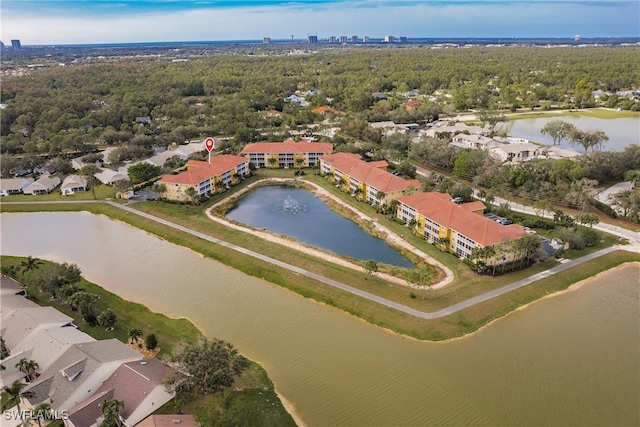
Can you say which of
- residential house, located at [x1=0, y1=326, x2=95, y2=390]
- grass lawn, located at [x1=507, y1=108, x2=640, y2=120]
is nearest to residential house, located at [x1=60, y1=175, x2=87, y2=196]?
residential house, located at [x1=0, y1=326, x2=95, y2=390]

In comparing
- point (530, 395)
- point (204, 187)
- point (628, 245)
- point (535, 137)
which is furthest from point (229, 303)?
point (535, 137)

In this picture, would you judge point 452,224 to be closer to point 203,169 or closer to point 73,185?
point 203,169

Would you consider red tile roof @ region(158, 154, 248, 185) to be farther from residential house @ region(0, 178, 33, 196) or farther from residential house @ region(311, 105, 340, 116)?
residential house @ region(311, 105, 340, 116)

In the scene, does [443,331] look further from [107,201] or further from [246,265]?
[107,201]

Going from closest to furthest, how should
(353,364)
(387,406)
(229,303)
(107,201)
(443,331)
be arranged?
(387,406)
(353,364)
(443,331)
(229,303)
(107,201)

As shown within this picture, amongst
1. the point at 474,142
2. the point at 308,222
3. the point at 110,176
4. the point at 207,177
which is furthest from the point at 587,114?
the point at 110,176

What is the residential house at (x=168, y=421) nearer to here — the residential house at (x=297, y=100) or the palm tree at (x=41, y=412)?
the palm tree at (x=41, y=412)
